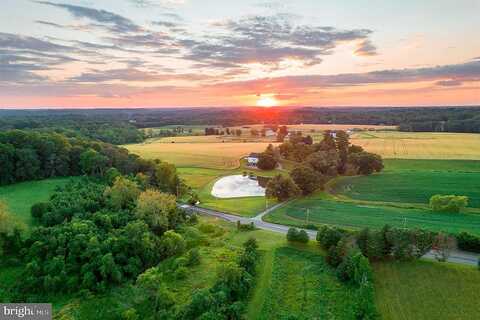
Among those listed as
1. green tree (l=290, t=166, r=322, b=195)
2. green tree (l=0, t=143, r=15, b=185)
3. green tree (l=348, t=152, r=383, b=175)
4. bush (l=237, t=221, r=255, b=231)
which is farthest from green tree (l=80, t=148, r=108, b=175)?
green tree (l=348, t=152, r=383, b=175)

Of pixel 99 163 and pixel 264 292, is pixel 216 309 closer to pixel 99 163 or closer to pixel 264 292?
pixel 264 292

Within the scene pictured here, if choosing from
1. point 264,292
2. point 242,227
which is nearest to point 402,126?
point 242,227

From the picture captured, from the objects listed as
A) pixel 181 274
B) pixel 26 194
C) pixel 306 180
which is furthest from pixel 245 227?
pixel 26 194

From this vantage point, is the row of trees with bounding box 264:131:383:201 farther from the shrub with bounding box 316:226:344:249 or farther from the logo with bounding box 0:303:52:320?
the logo with bounding box 0:303:52:320

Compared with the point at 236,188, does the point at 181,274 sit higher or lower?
lower

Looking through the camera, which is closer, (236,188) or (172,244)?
(172,244)

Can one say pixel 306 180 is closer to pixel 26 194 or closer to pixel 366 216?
pixel 366 216

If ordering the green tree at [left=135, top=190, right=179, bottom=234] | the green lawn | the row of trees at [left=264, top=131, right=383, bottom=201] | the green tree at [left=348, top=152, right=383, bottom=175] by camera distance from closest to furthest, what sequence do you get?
the green tree at [left=135, top=190, right=179, bottom=234], the green lawn, the row of trees at [left=264, top=131, right=383, bottom=201], the green tree at [left=348, top=152, right=383, bottom=175]
